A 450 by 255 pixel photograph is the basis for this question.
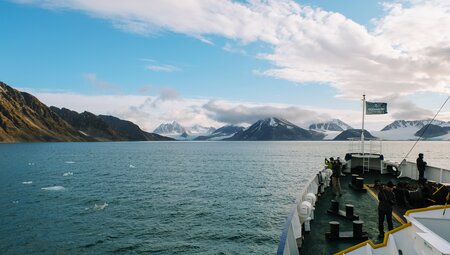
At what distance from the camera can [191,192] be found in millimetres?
52094

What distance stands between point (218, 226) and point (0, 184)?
49110 millimetres

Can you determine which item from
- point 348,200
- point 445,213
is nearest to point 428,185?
point 348,200

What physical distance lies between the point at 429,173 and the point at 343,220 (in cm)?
1256

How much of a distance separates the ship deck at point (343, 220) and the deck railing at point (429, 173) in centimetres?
422

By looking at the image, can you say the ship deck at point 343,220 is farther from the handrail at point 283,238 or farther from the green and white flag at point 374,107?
the green and white flag at point 374,107

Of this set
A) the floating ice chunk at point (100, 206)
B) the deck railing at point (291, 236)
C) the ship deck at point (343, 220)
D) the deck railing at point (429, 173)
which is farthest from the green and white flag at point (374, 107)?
the floating ice chunk at point (100, 206)

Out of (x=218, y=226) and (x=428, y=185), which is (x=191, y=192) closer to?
(x=218, y=226)

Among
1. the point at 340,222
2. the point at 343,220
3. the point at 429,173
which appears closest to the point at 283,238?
the point at 340,222

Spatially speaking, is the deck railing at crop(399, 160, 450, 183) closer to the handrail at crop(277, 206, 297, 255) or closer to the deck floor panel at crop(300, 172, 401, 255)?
the deck floor panel at crop(300, 172, 401, 255)

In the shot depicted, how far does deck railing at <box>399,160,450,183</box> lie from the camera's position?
846 inches

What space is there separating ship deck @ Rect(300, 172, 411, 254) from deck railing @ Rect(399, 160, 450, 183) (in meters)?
4.22

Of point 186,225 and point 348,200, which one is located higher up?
point 348,200

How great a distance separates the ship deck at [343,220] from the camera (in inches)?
448

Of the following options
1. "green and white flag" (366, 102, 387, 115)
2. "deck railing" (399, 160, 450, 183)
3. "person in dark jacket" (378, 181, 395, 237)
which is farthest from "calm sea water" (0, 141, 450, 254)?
"person in dark jacket" (378, 181, 395, 237)
